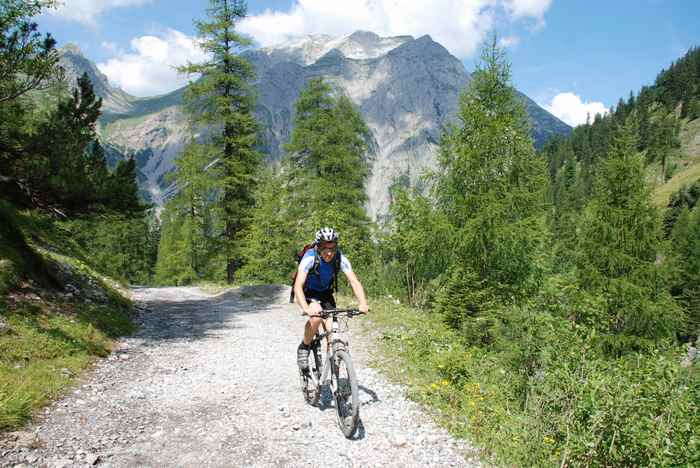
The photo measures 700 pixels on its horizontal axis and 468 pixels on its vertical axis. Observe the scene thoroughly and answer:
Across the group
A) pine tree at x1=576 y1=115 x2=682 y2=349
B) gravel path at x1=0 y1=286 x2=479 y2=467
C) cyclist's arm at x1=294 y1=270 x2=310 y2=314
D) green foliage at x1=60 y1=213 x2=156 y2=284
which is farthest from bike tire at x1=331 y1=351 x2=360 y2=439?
green foliage at x1=60 y1=213 x2=156 y2=284

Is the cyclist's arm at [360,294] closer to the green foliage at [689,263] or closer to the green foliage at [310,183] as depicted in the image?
the green foliage at [310,183]

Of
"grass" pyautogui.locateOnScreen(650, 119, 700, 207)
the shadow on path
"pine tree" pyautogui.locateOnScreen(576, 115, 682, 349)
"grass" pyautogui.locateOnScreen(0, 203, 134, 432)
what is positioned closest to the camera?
"grass" pyautogui.locateOnScreen(0, 203, 134, 432)

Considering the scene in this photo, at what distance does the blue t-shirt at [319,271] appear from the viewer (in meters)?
5.82

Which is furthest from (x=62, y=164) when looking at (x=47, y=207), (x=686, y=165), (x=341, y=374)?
(x=686, y=165)

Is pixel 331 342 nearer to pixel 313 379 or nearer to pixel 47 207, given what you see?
pixel 313 379

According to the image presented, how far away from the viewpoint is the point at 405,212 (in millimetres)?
16469

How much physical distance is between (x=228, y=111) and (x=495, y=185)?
1530 centimetres

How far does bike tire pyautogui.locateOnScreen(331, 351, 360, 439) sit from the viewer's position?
5.19m

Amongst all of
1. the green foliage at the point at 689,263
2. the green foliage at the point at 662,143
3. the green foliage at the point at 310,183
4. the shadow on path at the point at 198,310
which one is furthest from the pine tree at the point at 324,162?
the green foliage at the point at 662,143

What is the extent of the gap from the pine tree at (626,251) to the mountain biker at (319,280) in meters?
16.1

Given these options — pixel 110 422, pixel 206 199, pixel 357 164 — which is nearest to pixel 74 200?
pixel 110 422

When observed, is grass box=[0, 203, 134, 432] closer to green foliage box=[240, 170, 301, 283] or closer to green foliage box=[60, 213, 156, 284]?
green foliage box=[240, 170, 301, 283]

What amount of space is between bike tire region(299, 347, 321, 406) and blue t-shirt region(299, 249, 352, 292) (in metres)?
1.01

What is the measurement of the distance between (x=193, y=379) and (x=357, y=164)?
19.0 metres
